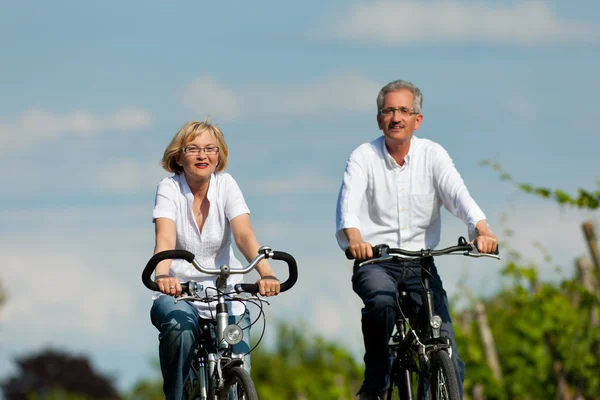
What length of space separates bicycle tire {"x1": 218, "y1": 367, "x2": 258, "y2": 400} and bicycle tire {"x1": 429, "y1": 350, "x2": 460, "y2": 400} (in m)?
1.10

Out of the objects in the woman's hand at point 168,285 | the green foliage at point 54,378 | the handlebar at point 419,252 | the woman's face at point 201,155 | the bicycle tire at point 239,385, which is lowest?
the bicycle tire at point 239,385

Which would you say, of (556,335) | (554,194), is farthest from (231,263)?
(556,335)

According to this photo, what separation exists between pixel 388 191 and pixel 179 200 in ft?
4.62

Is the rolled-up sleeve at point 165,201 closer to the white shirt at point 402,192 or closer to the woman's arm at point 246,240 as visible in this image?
the woman's arm at point 246,240

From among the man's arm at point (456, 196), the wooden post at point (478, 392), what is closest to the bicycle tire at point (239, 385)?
the man's arm at point (456, 196)

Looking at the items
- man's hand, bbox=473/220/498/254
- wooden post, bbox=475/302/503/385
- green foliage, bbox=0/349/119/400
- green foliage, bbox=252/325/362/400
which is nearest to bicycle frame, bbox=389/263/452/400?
man's hand, bbox=473/220/498/254

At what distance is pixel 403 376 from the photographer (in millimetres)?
6812

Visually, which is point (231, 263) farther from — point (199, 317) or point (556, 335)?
point (556, 335)

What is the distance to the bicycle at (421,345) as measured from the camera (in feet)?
20.3

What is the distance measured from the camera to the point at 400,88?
23.0 ft

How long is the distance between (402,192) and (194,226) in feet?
4.63

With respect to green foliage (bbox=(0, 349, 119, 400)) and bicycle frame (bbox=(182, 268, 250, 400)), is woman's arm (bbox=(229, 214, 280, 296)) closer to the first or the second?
bicycle frame (bbox=(182, 268, 250, 400))

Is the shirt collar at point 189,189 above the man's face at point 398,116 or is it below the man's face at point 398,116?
below

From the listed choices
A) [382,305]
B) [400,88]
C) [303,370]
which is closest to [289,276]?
[382,305]
